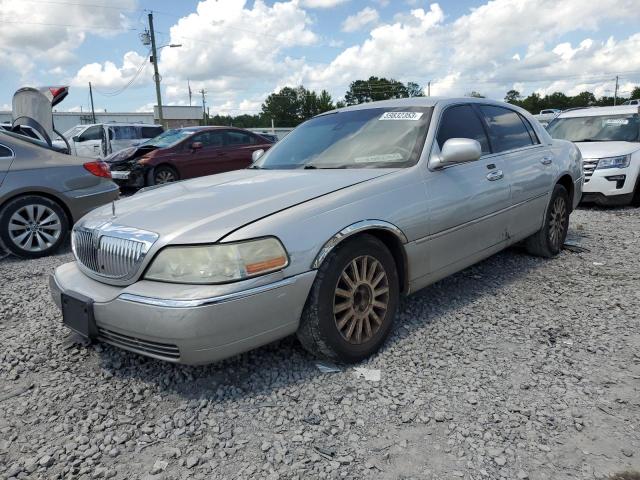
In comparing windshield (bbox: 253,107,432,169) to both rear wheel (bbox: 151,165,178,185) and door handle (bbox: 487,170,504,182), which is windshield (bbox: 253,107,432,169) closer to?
door handle (bbox: 487,170,504,182)

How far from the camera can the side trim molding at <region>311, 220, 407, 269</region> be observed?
2.64 metres

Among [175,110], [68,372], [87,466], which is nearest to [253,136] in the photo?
[68,372]

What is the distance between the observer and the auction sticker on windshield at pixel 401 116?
12.0ft

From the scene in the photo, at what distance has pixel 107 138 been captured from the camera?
16109 millimetres

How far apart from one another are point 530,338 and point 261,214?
1.96 m

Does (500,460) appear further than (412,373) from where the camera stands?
No

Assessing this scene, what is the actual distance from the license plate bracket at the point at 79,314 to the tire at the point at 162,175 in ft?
25.6

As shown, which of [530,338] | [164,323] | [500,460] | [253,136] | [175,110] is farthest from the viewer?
[175,110]

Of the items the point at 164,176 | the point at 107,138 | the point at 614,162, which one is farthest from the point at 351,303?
the point at 107,138

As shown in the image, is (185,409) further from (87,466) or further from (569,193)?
→ (569,193)

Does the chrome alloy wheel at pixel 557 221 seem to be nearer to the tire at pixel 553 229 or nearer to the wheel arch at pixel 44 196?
the tire at pixel 553 229

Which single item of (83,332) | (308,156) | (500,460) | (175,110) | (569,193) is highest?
(175,110)

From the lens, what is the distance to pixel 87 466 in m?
2.19

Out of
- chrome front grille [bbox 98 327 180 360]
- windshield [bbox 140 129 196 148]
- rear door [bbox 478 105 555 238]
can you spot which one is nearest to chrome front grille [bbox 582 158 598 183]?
rear door [bbox 478 105 555 238]
